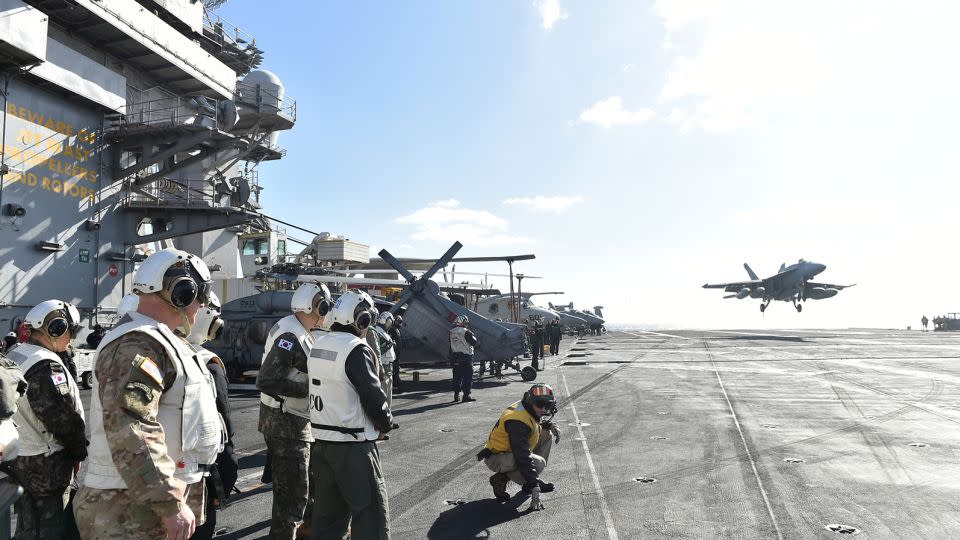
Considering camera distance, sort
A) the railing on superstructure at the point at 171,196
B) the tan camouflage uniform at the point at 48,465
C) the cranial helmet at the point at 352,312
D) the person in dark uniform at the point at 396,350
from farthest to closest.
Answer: the railing on superstructure at the point at 171,196 → the person in dark uniform at the point at 396,350 → the cranial helmet at the point at 352,312 → the tan camouflage uniform at the point at 48,465

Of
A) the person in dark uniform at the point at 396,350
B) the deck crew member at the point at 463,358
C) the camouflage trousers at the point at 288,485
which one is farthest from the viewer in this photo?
the person in dark uniform at the point at 396,350

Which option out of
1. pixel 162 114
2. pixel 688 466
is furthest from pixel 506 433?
pixel 162 114

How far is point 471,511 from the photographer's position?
621 centimetres

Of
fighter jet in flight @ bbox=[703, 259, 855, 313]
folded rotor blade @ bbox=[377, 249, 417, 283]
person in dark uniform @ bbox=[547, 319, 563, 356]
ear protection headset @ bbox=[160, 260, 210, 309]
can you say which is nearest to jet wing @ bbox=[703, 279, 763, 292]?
fighter jet in flight @ bbox=[703, 259, 855, 313]

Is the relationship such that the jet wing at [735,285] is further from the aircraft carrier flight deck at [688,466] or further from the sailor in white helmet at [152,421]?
the sailor in white helmet at [152,421]

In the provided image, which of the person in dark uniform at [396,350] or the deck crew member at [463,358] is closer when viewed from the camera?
the deck crew member at [463,358]

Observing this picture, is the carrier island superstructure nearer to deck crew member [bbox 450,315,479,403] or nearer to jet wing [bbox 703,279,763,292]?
deck crew member [bbox 450,315,479,403]

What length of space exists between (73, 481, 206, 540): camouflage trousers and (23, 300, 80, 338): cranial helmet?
7.55 ft

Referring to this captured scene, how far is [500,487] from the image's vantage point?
6.40 metres

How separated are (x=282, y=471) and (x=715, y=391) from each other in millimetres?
13253

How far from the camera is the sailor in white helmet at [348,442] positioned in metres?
4.35

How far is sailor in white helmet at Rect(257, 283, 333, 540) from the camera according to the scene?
4.99 meters

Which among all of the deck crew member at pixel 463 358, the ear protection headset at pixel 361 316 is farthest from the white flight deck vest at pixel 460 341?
the ear protection headset at pixel 361 316

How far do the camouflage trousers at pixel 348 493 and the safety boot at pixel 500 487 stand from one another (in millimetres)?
2157
